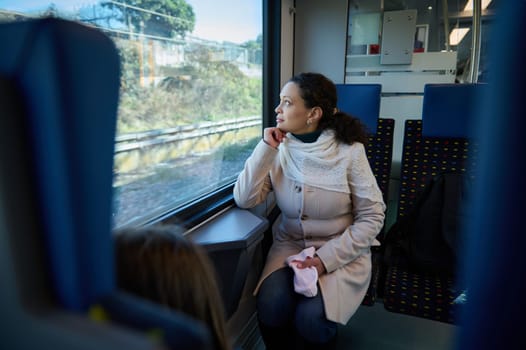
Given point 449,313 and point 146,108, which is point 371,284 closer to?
point 449,313

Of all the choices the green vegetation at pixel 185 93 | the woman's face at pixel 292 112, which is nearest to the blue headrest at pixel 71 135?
the green vegetation at pixel 185 93

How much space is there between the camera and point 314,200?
1.58 metres

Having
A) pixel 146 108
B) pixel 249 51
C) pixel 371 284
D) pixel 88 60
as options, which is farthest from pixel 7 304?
pixel 249 51

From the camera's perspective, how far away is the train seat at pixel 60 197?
26 cm

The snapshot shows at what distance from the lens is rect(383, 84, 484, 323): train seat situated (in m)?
1.54

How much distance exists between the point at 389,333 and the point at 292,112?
4.20ft

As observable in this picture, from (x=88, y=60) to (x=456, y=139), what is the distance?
6.47 feet

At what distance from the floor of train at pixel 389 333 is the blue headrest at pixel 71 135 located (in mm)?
1785

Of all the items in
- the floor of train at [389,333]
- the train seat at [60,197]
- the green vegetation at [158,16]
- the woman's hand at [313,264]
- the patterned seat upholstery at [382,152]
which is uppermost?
the green vegetation at [158,16]

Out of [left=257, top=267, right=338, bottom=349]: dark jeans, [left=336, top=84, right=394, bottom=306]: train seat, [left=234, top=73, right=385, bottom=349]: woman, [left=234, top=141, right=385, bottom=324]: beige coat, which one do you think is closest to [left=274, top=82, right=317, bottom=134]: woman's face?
[left=234, top=73, right=385, bottom=349]: woman

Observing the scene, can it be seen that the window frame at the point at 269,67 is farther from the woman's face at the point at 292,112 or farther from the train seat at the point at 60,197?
the train seat at the point at 60,197

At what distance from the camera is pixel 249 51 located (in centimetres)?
213

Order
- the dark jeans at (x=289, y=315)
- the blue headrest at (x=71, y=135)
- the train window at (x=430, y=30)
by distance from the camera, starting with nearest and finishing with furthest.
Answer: the blue headrest at (x=71, y=135) < the dark jeans at (x=289, y=315) < the train window at (x=430, y=30)

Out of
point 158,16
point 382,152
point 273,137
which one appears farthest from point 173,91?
point 382,152
